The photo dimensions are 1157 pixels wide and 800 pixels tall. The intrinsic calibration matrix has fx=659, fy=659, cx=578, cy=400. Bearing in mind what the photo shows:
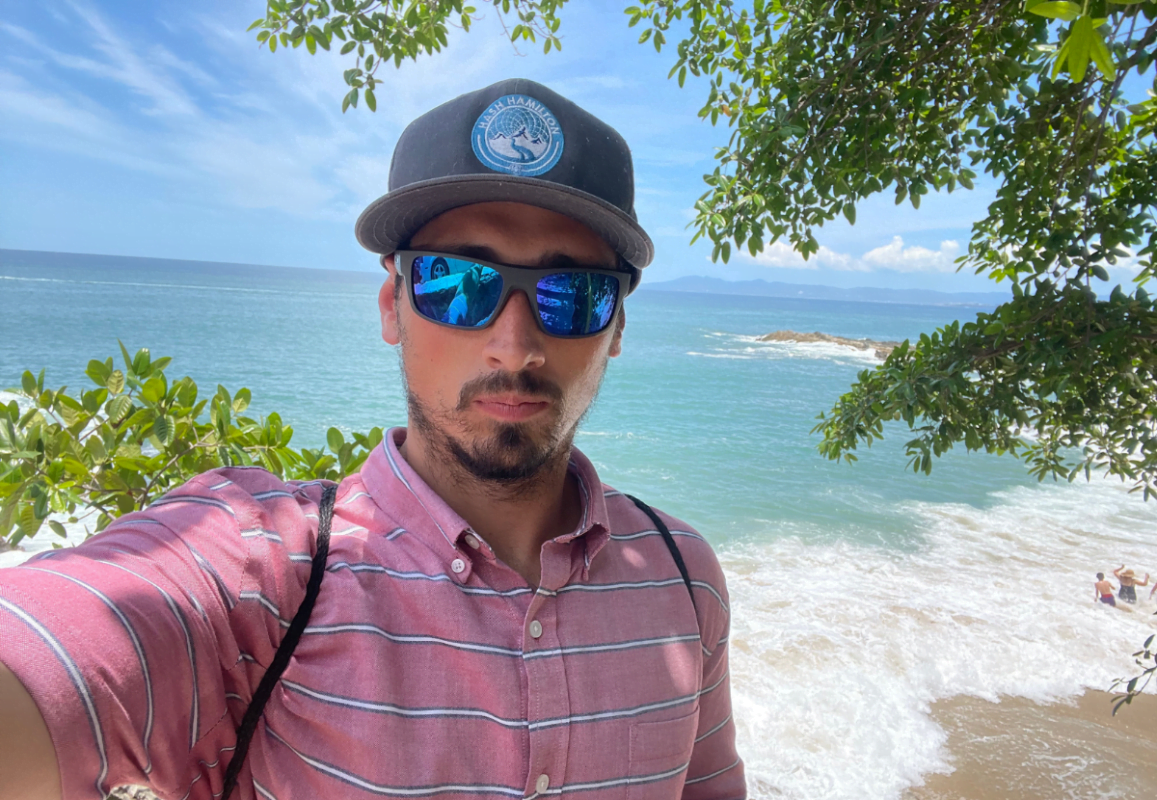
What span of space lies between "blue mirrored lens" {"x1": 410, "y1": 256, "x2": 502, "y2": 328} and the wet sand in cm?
837

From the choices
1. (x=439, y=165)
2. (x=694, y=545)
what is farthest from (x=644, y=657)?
(x=439, y=165)

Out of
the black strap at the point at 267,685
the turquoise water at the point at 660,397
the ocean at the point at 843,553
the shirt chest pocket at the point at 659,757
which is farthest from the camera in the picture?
the turquoise water at the point at 660,397

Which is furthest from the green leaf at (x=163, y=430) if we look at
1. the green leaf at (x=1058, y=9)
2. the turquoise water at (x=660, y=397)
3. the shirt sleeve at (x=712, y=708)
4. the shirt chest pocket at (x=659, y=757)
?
the turquoise water at (x=660, y=397)

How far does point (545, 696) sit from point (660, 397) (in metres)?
35.3

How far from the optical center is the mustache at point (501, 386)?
1.47 m

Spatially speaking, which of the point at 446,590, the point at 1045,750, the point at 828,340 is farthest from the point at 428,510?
the point at 828,340

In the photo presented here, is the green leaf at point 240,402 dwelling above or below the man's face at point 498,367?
below

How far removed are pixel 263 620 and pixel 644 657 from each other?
2.40ft

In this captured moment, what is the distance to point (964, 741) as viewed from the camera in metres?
8.35

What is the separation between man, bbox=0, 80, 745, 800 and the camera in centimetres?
94

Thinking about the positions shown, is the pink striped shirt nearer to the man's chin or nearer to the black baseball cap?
the man's chin

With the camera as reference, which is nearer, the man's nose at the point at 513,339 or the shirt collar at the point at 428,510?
the shirt collar at the point at 428,510

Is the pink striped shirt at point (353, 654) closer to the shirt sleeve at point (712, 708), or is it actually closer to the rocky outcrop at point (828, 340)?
the shirt sleeve at point (712, 708)

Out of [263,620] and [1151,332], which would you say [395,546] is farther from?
[1151,332]
